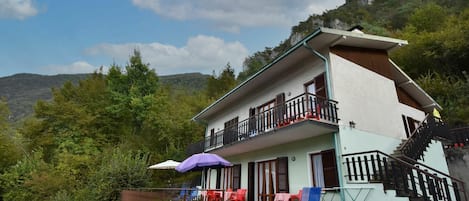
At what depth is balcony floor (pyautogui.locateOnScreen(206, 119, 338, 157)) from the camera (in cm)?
823

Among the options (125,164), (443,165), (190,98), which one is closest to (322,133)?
(443,165)

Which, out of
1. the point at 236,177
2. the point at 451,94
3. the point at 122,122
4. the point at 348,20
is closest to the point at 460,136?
the point at 451,94

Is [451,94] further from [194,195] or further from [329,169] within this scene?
[194,195]

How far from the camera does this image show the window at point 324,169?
8.31 meters

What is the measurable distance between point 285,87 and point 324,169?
4.03 m

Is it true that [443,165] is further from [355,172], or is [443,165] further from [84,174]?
[84,174]

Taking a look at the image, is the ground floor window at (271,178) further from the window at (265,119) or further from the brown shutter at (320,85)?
the brown shutter at (320,85)

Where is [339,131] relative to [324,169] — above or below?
above

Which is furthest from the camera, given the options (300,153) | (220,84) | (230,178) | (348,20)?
(348,20)

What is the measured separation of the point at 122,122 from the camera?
25.8 metres

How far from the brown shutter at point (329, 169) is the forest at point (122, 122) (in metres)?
9.36

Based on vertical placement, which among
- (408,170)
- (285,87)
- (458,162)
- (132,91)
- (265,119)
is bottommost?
(408,170)

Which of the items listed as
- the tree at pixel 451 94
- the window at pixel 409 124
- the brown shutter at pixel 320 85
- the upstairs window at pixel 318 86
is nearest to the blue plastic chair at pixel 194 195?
the upstairs window at pixel 318 86

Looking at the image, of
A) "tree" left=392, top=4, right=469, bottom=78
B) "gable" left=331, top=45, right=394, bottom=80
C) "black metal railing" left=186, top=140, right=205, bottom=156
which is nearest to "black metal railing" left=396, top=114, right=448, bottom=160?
"gable" left=331, top=45, right=394, bottom=80
